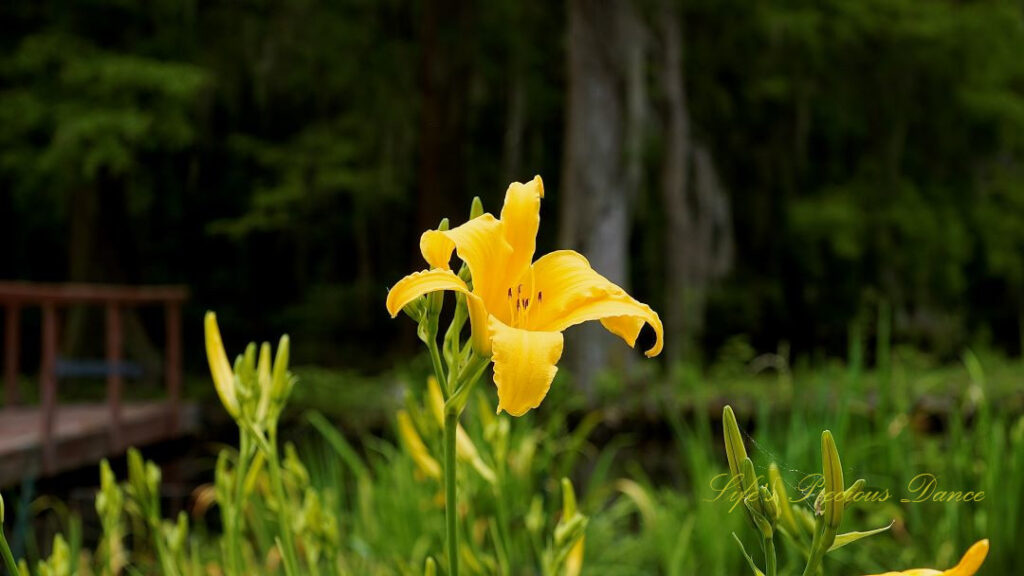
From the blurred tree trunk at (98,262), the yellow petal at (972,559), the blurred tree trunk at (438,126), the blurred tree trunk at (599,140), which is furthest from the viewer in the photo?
the blurred tree trunk at (98,262)

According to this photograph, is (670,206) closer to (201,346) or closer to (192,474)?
(192,474)

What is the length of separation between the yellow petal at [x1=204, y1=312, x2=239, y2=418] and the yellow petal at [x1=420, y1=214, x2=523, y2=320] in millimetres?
329

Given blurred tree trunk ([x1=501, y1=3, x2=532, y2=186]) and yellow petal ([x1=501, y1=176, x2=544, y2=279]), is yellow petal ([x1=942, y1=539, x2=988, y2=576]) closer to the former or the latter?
yellow petal ([x1=501, y1=176, x2=544, y2=279])

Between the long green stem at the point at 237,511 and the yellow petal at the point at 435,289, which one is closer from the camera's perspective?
the yellow petal at the point at 435,289

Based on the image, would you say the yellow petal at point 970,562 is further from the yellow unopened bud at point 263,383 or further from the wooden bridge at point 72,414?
the wooden bridge at point 72,414

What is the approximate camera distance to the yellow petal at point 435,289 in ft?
2.34

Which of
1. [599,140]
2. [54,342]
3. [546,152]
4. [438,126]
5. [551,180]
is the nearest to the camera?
[54,342]

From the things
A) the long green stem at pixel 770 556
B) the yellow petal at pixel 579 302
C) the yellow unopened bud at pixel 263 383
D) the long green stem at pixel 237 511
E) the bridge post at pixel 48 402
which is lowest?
the bridge post at pixel 48 402

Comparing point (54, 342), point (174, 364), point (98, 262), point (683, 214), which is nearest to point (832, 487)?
point (54, 342)

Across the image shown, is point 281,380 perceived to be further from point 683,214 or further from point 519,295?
point 683,214

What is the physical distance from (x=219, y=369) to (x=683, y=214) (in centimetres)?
734

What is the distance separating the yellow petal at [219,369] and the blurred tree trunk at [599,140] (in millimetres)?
6555

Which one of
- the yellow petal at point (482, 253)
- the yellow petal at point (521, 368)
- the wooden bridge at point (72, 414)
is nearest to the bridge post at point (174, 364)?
the wooden bridge at point (72, 414)

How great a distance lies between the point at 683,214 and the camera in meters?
8.14
